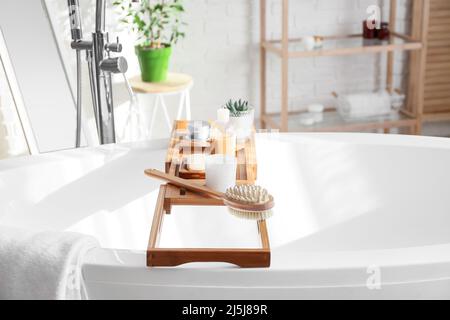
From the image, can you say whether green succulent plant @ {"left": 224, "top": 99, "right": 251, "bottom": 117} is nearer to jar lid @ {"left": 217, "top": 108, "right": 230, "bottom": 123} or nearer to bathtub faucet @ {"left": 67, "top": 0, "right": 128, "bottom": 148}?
jar lid @ {"left": 217, "top": 108, "right": 230, "bottom": 123}

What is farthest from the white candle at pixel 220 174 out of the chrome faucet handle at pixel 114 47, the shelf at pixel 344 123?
the shelf at pixel 344 123

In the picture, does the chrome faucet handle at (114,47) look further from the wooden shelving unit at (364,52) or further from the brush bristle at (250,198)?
the wooden shelving unit at (364,52)

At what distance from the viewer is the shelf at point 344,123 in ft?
12.2

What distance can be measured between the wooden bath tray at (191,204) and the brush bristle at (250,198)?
4 centimetres

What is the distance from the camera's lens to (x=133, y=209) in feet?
7.68

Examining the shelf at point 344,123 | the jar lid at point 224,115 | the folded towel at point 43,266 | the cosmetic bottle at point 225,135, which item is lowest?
the shelf at point 344,123

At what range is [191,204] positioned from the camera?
1.92 metres

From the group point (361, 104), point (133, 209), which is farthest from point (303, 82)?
point (133, 209)

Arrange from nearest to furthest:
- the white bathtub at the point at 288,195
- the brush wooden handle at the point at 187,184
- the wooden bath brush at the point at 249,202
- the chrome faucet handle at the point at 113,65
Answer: the wooden bath brush at the point at 249,202 → the brush wooden handle at the point at 187,184 → the chrome faucet handle at the point at 113,65 → the white bathtub at the point at 288,195

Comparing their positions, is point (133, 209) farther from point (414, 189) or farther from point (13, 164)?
point (414, 189)

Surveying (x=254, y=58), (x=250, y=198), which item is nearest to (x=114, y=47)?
(x=250, y=198)

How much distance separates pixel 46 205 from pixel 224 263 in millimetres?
878

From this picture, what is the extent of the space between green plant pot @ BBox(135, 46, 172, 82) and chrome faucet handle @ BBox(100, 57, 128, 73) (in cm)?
113

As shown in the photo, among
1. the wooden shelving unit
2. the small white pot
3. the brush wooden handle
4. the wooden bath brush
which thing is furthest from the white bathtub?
the wooden shelving unit
